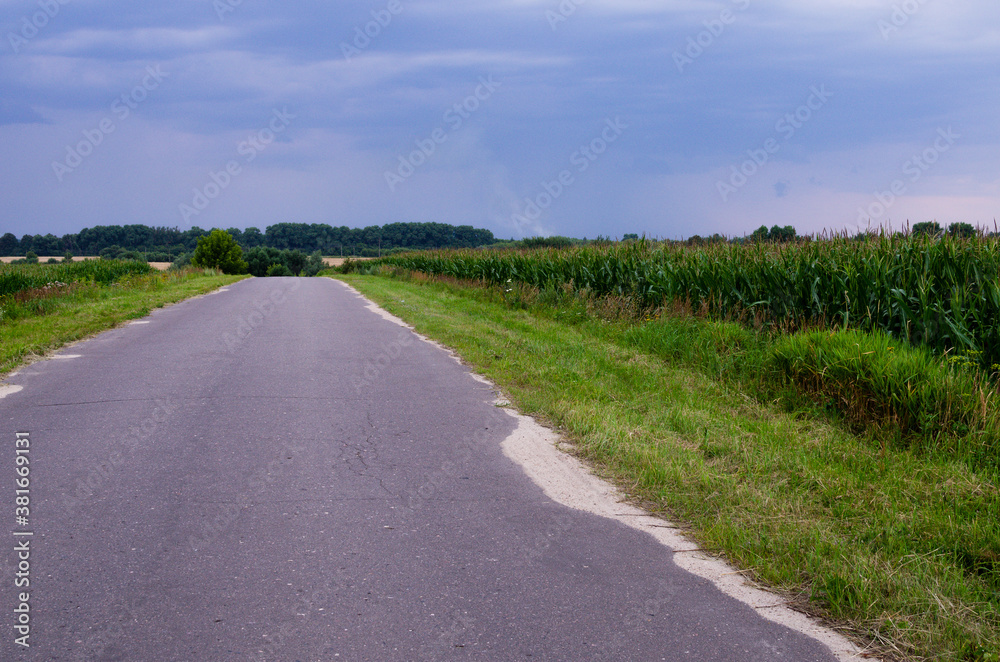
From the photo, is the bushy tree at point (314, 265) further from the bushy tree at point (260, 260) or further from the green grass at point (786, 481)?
the green grass at point (786, 481)

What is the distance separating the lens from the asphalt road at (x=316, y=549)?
112 inches

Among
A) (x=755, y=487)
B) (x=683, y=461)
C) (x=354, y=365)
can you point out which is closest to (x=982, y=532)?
(x=755, y=487)

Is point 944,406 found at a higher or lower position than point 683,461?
higher

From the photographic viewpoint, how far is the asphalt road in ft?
9.34

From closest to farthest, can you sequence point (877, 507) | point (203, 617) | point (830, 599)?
point (203, 617)
point (830, 599)
point (877, 507)

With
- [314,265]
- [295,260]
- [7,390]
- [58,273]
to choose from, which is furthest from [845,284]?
[295,260]

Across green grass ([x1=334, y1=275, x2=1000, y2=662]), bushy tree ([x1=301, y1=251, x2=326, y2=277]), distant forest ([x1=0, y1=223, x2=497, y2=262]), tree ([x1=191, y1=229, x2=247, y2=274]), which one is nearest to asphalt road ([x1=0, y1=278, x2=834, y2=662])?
green grass ([x1=334, y1=275, x2=1000, y2=662])

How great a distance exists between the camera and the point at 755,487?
4699mm

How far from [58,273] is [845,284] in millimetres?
27062

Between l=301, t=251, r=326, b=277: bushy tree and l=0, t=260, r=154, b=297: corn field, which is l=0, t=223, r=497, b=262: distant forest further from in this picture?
l=0, t=260, r=154, b=297: corn field

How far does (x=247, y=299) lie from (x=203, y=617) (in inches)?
814

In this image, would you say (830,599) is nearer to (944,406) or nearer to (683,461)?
(683,461)

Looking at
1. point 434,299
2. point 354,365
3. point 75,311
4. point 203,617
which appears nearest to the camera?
point 203,617

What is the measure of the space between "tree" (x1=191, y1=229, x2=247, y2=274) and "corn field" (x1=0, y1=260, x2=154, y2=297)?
43.9 m
